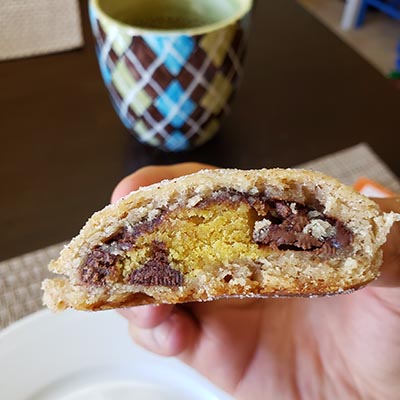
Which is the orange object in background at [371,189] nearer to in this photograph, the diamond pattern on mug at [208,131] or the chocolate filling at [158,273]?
the diamond pattern on mug at [208,131]

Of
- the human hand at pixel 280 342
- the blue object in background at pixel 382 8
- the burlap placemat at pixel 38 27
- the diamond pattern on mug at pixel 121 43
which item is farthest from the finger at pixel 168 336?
the blue object in background at pixel 382 8

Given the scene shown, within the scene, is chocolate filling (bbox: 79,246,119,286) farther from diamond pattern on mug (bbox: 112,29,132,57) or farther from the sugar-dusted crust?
diamond pattern on mug (bbox: 112,29,132,57)

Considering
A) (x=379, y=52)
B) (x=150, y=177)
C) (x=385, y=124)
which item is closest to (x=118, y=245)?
(x=150, y=177)

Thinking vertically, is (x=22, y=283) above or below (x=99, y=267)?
below

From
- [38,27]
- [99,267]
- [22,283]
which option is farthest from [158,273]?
[38,27]

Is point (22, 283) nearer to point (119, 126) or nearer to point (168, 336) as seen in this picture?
point (168, 336)

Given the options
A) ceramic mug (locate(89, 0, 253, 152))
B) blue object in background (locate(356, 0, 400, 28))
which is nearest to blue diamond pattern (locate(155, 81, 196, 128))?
ceramic mug (locate(89, 0, 253, 152))
